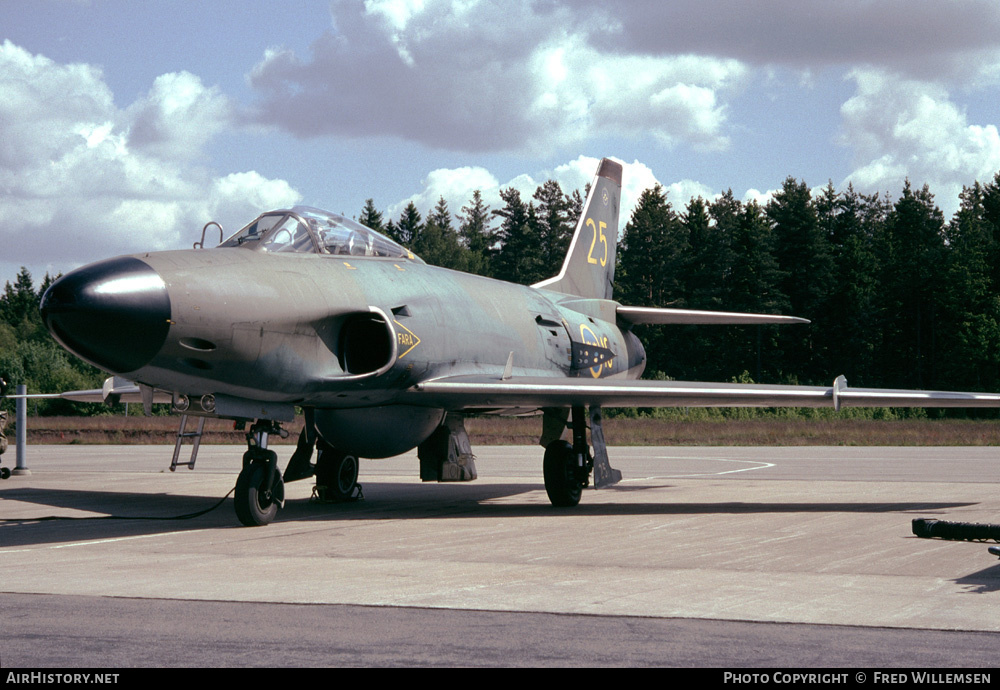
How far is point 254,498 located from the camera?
11250 mm

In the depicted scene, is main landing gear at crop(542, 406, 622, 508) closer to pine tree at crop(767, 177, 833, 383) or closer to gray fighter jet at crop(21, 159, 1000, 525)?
gray fighter jet at crop(21, 159, 1000, 525)

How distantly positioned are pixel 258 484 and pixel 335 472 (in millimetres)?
3524

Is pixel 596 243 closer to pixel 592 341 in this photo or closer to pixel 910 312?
pixel 592 341

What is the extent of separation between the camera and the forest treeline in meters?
71.7

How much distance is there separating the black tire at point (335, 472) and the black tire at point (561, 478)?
113 inches

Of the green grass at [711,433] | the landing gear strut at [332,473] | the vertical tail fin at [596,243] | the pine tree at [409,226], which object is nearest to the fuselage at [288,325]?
the landing gear strut at [332,473]

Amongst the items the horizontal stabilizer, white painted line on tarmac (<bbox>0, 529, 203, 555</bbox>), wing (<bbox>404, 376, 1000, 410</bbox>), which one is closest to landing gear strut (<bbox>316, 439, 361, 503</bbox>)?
wing (<bbox>404, 376, 1000, 410</bbox>)

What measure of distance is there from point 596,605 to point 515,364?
8.39 metres

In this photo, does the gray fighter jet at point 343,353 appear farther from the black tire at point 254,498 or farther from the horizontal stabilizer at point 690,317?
the horizontal stabilizer at point 690,317

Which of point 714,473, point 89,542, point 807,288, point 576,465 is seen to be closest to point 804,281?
point 807,288

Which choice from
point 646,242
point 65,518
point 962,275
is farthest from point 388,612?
point 646,242

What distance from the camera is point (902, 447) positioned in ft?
99.8

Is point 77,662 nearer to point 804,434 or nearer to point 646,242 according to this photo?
point 804,434
